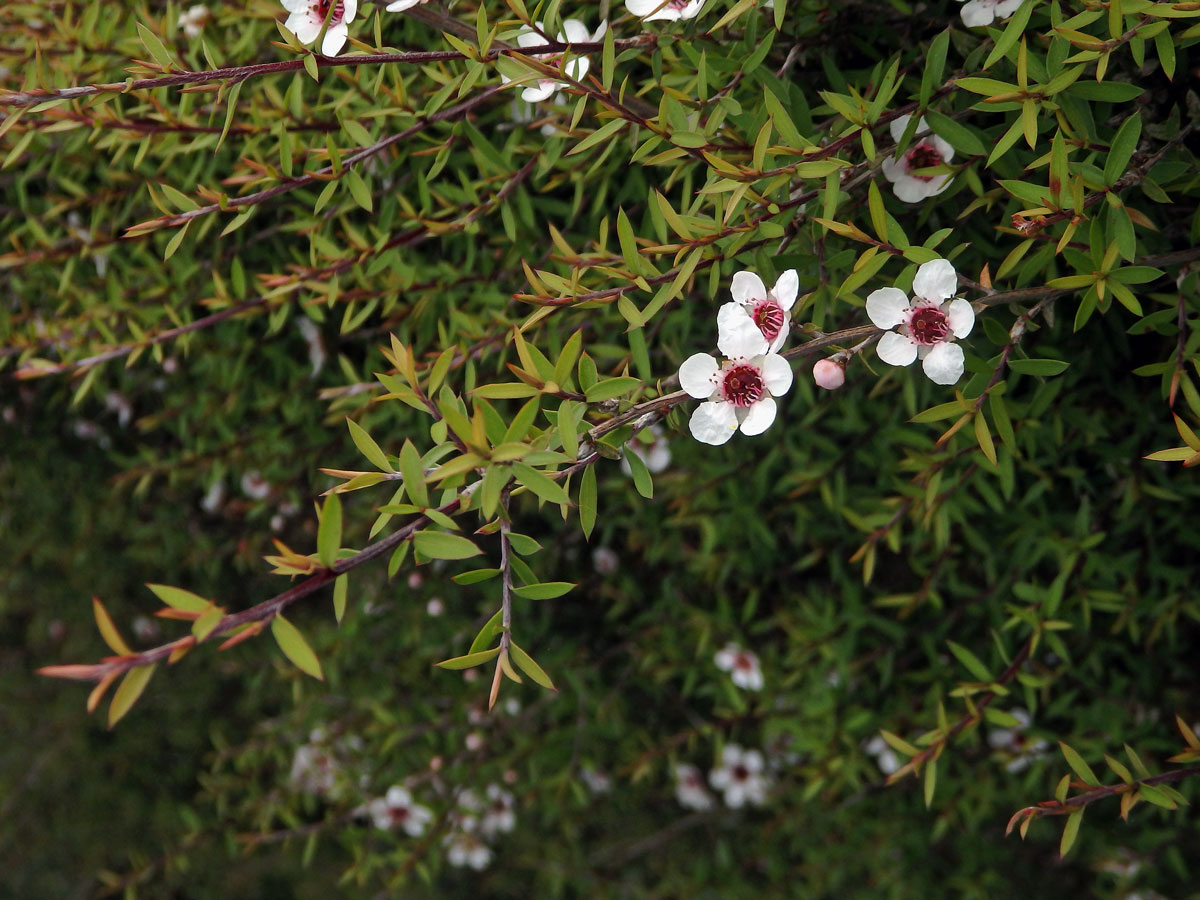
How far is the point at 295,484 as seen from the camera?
1.98 m

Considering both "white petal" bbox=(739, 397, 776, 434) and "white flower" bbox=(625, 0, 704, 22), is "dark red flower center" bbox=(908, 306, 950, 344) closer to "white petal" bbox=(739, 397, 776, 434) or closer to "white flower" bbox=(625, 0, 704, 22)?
"white petal" bbox=(739, 397, 776, 434)

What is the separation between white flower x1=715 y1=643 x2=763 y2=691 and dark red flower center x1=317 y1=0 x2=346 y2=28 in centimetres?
141

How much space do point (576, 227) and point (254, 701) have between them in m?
1.77

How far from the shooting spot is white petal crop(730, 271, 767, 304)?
2.93 feet

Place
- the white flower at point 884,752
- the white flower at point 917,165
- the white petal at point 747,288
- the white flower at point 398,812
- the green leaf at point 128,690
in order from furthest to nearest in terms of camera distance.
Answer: the white flower at point 398,812
the white flower at point 884,752
the white flower at point 917,165
the white petal at point 747,288
the green leaf at point 128,690

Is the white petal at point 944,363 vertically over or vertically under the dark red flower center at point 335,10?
under

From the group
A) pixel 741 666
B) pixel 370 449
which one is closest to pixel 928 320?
pixel 370 449

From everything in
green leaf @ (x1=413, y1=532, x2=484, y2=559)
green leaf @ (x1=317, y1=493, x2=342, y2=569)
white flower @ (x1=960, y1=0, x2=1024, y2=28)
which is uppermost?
white flower @ (x1=960, y1=0, x2=1024, y2=28)

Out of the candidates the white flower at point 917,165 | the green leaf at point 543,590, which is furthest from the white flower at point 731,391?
the white flower at point 917,165

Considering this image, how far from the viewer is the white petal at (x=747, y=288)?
35.2 inches

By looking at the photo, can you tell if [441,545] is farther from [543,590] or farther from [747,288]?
[747,288]

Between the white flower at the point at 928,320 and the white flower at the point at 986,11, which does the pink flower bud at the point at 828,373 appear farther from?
the white flower at the point at 986,11

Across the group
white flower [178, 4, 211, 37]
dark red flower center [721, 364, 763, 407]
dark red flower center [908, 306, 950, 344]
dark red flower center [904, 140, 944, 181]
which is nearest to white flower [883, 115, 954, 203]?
dark red flower center [904, 140, 944, 181]

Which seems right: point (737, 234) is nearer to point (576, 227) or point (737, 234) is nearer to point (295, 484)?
point (576, 227)
